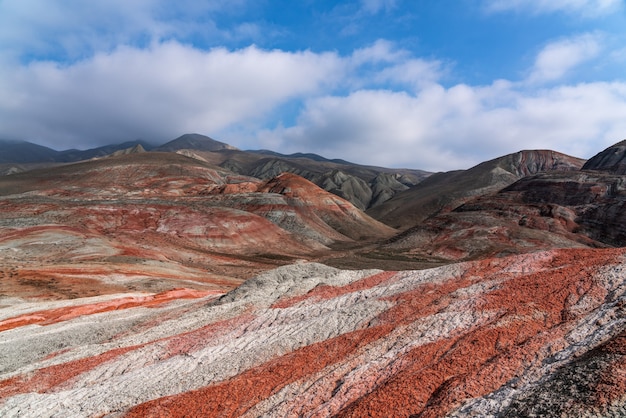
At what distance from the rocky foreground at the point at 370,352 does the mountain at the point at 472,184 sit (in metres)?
120

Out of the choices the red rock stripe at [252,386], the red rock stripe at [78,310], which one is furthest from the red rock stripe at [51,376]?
the red rock stripe at [78,310]

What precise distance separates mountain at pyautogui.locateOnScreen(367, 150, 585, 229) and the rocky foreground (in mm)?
120419

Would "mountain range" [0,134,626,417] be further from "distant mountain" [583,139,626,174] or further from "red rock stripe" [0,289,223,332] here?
"distant mountain" [583,139,626,174]

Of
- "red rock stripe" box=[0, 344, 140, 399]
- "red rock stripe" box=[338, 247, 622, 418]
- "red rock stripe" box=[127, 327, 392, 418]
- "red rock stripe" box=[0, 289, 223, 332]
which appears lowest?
"red rock stripe" box=[0, 289, 223, 332]

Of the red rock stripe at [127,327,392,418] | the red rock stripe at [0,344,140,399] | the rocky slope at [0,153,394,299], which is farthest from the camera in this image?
the rocky slope at [0,153,394,299]

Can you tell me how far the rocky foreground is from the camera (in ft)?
29.4

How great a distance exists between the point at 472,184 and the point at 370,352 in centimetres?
15720

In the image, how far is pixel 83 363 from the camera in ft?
52.4

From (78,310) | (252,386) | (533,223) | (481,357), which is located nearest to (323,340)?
(252,386)

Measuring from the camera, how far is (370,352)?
487 inches

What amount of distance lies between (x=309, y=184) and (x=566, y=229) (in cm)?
6921

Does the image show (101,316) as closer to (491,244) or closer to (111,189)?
(491,244)

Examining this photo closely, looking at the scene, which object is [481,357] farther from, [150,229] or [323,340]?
[150,229]

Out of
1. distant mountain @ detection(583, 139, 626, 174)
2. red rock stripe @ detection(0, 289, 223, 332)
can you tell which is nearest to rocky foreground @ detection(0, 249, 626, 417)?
red rock stripe @ detection(0, 289, 223, 332)
